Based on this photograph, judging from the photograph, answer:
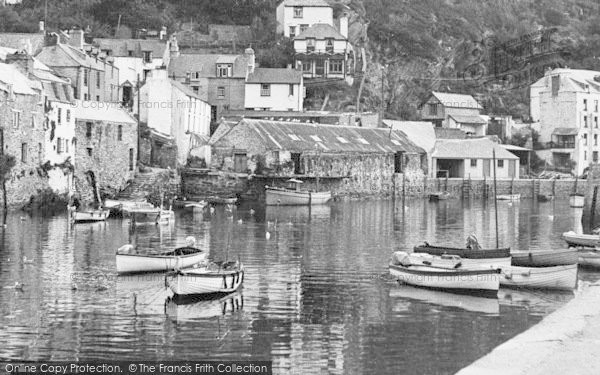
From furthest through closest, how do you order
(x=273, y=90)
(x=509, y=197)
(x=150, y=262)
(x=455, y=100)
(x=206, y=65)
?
(x=455, y=100)
(x=206, y=65)
(x=273, y=90)
(x=509, y=197)
(x=150, y=262)

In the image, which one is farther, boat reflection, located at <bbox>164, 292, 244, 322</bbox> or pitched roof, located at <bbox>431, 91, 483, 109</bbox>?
pitched roof, located at <bbox>431, 91, 483, 109</bbox>

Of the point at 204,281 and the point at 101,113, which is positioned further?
the point at 101,113

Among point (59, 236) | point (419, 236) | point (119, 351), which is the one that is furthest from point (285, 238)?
point (119, 351)

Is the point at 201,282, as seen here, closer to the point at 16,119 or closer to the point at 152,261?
the point at 152,261

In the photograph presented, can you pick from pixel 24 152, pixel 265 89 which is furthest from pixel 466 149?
pixel 24 152

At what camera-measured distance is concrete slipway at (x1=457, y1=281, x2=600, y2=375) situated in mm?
Result: 24094

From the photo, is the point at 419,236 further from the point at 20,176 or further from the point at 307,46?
the point at 307,46

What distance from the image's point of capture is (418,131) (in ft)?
346

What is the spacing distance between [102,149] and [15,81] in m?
12.0

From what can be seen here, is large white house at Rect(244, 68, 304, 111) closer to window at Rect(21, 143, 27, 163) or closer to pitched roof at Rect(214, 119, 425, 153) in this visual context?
pitched roof at Rect(214, 119, 425, 153)

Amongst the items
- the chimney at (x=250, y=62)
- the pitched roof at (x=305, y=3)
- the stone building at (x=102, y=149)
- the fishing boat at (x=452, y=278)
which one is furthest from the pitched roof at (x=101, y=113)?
the fishing boat at (x=452, y=278)

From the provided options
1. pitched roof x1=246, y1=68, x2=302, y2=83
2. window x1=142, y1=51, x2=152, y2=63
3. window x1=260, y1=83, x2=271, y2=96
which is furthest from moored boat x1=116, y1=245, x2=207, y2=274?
window x1=260, y1=83, x2=271, y2=96

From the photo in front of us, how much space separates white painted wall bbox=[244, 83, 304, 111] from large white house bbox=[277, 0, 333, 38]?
47.6 ft

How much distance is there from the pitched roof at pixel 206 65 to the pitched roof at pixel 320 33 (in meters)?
9.84
